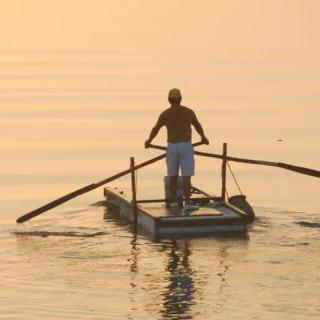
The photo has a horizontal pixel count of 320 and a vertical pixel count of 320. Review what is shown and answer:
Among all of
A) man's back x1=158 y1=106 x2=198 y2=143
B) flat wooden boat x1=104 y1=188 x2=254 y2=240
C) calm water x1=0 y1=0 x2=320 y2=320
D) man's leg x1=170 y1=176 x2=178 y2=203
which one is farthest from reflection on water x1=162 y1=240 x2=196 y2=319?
man's back x1=158 y1=106 x2=198 y2=143

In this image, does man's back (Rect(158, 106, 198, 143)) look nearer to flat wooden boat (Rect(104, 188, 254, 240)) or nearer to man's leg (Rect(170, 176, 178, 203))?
man's leg (Rect(170, 176, 178, 203))

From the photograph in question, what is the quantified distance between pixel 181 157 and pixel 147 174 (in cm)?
991

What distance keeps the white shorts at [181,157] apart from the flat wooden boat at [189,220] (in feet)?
2.58

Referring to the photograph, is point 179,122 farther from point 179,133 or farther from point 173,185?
point 173,185

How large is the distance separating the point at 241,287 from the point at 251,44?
76.7 metres

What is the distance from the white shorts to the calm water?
5.35 feet

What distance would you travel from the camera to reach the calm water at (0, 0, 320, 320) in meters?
20.7

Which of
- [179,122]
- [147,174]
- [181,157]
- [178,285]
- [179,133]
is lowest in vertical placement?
[178,285]

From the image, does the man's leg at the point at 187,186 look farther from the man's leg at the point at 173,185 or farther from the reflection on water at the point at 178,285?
the reflection on water at the point at 178,285

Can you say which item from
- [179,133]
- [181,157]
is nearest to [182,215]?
[181,157]

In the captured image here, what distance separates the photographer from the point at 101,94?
60.8 metres

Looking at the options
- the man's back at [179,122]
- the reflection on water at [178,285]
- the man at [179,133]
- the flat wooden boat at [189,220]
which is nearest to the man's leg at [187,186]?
the man at [179,133]

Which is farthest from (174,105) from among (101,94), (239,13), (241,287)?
(239,13)

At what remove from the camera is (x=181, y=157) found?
25875mm
